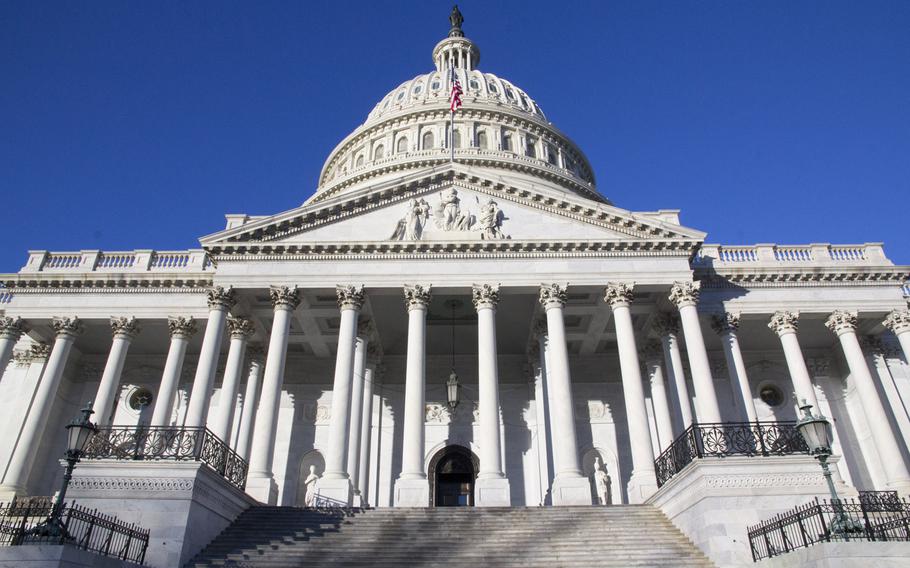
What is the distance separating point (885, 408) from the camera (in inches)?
1198

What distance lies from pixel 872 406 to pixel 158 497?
2784cm

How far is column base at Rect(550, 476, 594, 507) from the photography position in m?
22.0

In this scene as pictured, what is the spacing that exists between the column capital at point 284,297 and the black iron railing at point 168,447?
6342 millimetres

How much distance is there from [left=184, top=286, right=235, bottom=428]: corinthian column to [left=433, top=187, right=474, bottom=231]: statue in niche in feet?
30.0

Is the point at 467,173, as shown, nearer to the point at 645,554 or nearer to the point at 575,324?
the point at 575,324

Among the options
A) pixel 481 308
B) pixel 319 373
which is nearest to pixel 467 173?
pixel 481 308

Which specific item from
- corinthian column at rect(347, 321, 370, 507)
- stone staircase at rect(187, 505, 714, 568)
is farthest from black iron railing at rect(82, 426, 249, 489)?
corinthian column at rect(347, 321, 370, 507)

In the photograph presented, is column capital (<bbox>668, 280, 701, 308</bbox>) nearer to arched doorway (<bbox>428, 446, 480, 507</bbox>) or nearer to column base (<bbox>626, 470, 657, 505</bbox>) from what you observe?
column base (<bbox>626, 470, 657, 505</bbox>)

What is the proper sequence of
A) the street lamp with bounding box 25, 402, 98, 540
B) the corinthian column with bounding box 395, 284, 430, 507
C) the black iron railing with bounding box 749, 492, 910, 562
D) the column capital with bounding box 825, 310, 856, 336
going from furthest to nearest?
the column capital with bounding box 825, 310, 856, 336 → the corinthian column with bounding box 395, 284, 430, 507 → the street lamp with bounding box 25, 402, 98, 540 → the black iron railing with bounding box 749, 492, 910, 562

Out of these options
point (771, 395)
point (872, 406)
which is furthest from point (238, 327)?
point (872, 406)

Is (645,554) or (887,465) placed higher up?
(887,465)

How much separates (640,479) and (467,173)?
14373mm

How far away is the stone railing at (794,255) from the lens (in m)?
30.4

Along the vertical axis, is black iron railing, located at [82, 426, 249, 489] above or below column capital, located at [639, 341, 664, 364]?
below
